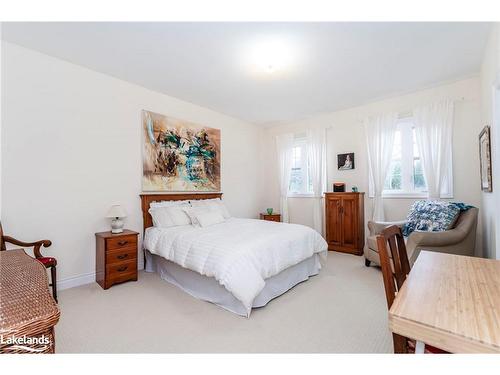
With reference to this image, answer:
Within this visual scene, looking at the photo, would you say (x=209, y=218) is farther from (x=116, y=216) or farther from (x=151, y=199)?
(x=116, y=216)

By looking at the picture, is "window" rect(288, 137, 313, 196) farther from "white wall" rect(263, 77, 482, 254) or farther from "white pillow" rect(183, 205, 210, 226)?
"white pillow" rect(183, 205, 210, 226)

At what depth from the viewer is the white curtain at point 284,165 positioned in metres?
5.34

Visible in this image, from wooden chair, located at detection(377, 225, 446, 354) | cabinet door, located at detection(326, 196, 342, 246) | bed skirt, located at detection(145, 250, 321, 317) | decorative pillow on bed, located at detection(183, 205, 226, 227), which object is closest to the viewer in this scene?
wooden chair, located at detection(377, 225, 446, 354)

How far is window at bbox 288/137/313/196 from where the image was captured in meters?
5.17

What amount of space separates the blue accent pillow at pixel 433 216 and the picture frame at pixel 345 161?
138 centimetres

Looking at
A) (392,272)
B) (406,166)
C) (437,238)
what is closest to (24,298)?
(392,272)

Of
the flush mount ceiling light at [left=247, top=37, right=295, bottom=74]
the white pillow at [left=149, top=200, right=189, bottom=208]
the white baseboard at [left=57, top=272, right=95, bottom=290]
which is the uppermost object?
the flush mount ceiling light at [left=247, top=37, right=295, bottom=74]

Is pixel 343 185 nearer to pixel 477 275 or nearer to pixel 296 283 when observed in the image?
pixel 296 283

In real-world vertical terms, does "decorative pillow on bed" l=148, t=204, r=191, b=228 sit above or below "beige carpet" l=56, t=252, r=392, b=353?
above

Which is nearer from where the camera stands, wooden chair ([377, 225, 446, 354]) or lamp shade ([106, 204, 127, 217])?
wooden chair ([377, 225, 446, 354])

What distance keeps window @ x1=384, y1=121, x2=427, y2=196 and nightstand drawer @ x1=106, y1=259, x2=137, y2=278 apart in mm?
4093

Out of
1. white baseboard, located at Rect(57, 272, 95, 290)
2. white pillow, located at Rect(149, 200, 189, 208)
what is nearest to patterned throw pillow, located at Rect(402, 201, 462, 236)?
white pillow, located at Rect(149, 200, 189, 208)

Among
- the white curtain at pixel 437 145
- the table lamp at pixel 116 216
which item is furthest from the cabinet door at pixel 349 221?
the table lamp at pixel 116 216
